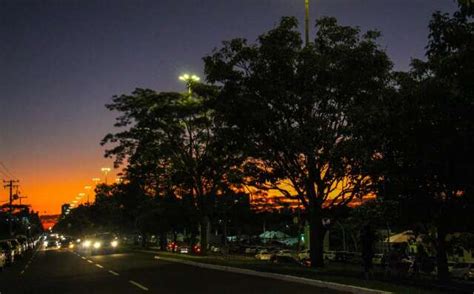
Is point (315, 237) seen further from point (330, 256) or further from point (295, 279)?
point (330, 256)

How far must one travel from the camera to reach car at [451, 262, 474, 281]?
1436 inches

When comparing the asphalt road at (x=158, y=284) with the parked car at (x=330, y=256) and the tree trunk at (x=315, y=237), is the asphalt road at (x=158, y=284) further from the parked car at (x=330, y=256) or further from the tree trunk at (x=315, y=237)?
Result: the parked car at (x=330, y=256)

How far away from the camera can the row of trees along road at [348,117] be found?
1455 cm

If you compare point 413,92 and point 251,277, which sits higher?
point 413,92

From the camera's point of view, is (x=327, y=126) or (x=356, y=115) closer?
(x=356, y=115)

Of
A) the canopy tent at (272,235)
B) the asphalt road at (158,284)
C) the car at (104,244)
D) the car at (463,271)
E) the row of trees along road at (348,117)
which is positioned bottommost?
the car at (463,271)

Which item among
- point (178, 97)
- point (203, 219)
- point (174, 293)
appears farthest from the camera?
point (203, 219)

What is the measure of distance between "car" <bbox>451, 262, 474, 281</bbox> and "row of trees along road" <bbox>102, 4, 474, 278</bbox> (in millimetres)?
14599

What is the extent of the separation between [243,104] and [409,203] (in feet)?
25.4

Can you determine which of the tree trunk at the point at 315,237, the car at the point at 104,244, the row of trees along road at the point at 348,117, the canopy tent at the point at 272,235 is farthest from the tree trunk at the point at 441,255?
the canopy tent at the point at 272,235

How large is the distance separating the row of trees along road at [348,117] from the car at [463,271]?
14.6 meters

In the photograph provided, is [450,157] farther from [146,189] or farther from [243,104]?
[146,189]

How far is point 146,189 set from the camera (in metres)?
52.3

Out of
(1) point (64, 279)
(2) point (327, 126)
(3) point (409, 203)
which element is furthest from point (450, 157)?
(1) point (64, 279)
